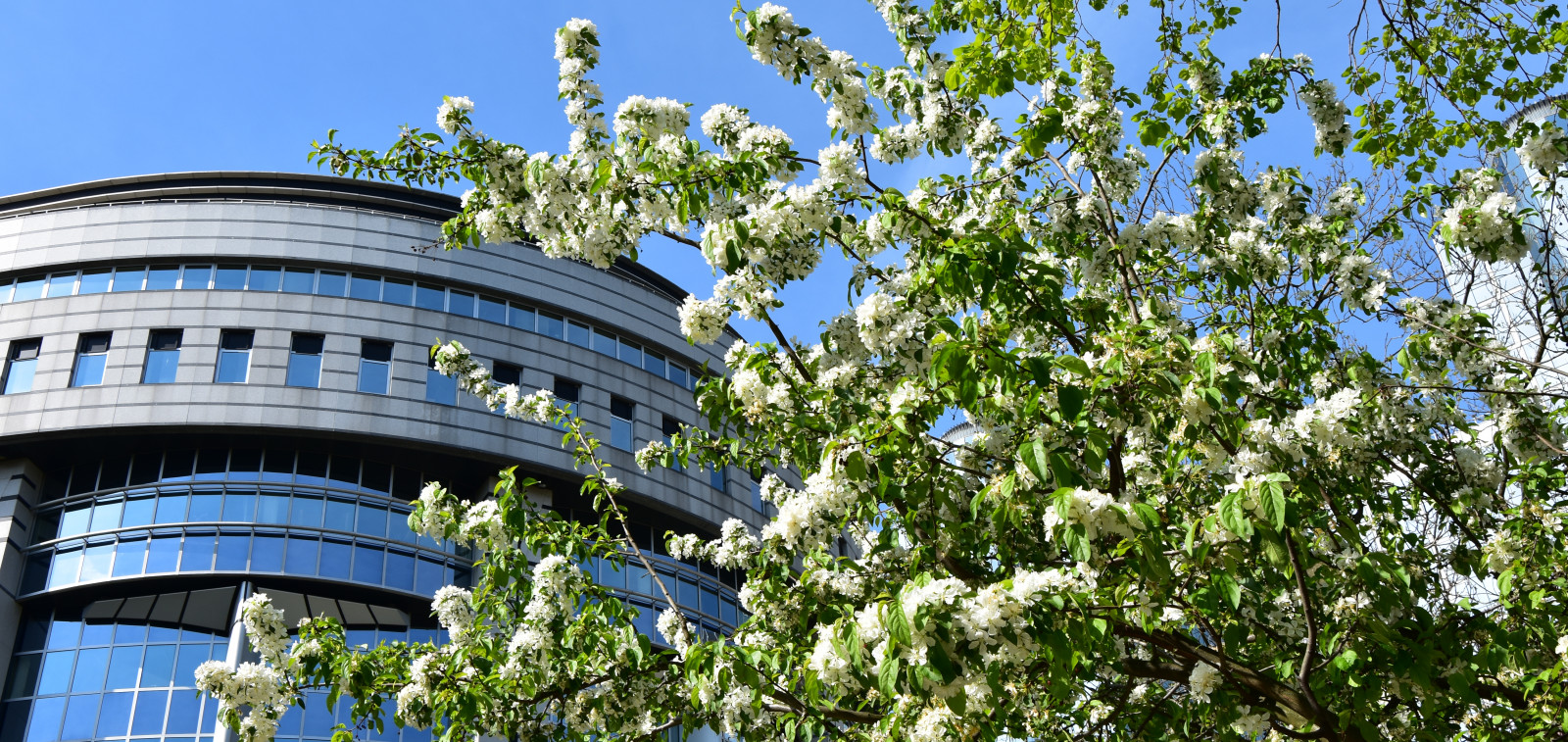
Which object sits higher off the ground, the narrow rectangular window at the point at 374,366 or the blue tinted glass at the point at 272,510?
the narrow rectangular window at the point at 374,366

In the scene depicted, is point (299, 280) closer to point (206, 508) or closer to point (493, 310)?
point (493, 310)

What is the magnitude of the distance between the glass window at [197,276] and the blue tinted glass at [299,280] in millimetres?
2038

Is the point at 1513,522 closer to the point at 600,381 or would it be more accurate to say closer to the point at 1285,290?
the point at 1285,290

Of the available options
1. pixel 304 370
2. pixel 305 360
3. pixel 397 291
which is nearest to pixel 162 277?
pixel 305 360

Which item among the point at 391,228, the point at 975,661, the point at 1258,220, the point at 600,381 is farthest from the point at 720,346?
the point at 975,661

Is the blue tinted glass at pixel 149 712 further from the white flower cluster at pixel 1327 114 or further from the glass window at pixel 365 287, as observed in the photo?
the white flower cluster at pixel 1327 114

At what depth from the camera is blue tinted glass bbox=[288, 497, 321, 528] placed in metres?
29.0

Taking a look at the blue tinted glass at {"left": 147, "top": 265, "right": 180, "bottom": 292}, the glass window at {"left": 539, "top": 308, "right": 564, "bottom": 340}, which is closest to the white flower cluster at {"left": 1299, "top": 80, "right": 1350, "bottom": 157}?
the glass window at {"left": 539, "top": 308, "right": 564, "bottom": 340}

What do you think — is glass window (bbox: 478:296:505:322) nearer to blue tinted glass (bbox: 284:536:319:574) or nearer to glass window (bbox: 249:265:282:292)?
glass window (bbox: 249:265:282:292)

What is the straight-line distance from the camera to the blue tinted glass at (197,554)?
90.3 feet

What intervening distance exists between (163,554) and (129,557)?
2.78 ft

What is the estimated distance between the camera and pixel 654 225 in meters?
7.05

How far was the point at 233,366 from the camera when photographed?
30812 millimetres

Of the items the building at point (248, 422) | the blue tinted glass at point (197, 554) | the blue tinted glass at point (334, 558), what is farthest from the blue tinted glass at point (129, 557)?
the blue tinted glass at point (334, 558)
